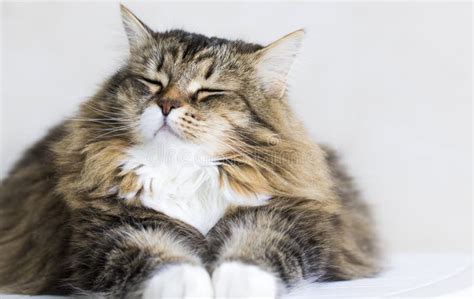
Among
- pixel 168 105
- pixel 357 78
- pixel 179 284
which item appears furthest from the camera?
pixel 357 78

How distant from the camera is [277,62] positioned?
1740 millimetres

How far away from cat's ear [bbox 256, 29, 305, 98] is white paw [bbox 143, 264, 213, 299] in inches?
22.8

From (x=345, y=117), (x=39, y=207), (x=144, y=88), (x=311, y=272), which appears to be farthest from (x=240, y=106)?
(x=345, y=117)

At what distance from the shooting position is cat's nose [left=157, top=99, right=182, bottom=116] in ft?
5.14

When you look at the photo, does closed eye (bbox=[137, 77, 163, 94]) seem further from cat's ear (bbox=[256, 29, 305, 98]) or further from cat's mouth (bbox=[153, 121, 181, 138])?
cat's ear (bbox=[256, 29, 305, 98])

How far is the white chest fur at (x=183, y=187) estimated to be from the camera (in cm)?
164

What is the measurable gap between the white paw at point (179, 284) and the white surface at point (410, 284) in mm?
253

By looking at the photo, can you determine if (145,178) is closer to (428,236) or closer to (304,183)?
(304,183)

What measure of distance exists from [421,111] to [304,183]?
1.16 meters

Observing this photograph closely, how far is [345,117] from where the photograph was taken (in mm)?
2654

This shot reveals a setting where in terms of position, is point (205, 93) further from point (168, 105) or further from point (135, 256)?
point (135, 256)

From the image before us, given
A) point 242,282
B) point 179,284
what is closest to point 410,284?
point 242,282

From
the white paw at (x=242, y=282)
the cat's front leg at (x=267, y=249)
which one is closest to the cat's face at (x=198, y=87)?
the cat's front leg at (x=267, y=249)

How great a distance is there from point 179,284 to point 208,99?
0.50 meters
